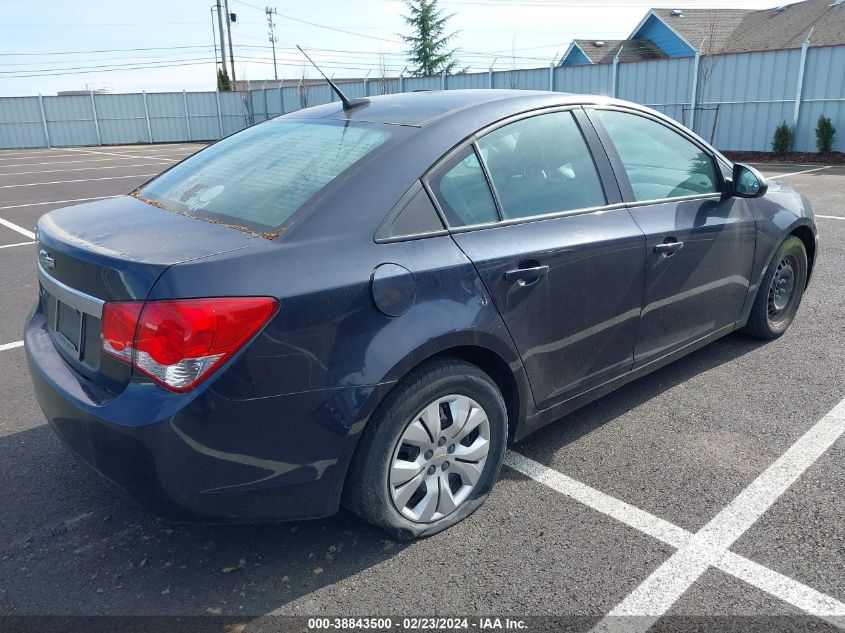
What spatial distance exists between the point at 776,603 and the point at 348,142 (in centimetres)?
229

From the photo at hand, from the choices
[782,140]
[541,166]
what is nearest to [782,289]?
[541,166]

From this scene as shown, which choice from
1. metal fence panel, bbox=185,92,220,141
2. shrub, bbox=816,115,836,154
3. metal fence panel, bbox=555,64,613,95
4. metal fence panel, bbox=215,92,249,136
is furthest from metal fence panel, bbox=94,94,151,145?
shrub, bbox=816,115,836,154

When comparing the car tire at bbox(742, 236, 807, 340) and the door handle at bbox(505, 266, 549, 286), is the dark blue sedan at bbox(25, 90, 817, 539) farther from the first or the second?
the car tire at bbox(742, 236, 807, 340)

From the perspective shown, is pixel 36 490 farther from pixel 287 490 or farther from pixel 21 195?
pixel 21 195

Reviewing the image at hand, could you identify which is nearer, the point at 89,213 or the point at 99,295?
the point at 99,295

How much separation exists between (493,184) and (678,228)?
1.15 metres

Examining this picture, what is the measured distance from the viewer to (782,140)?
18734 millimetres

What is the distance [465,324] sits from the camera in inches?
101

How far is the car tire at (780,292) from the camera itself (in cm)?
442

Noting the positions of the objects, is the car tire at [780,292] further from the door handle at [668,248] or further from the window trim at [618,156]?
the door handle at [668,248]

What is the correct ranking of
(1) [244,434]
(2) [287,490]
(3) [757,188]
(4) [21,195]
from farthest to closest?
(4) [21,195] < (3) [757,188] < (2) [287,490] < (1) [244,434]

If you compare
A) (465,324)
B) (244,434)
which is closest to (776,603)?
(465,324)

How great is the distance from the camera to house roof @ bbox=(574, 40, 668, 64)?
3428cm

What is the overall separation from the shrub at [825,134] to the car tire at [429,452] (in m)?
18.7
